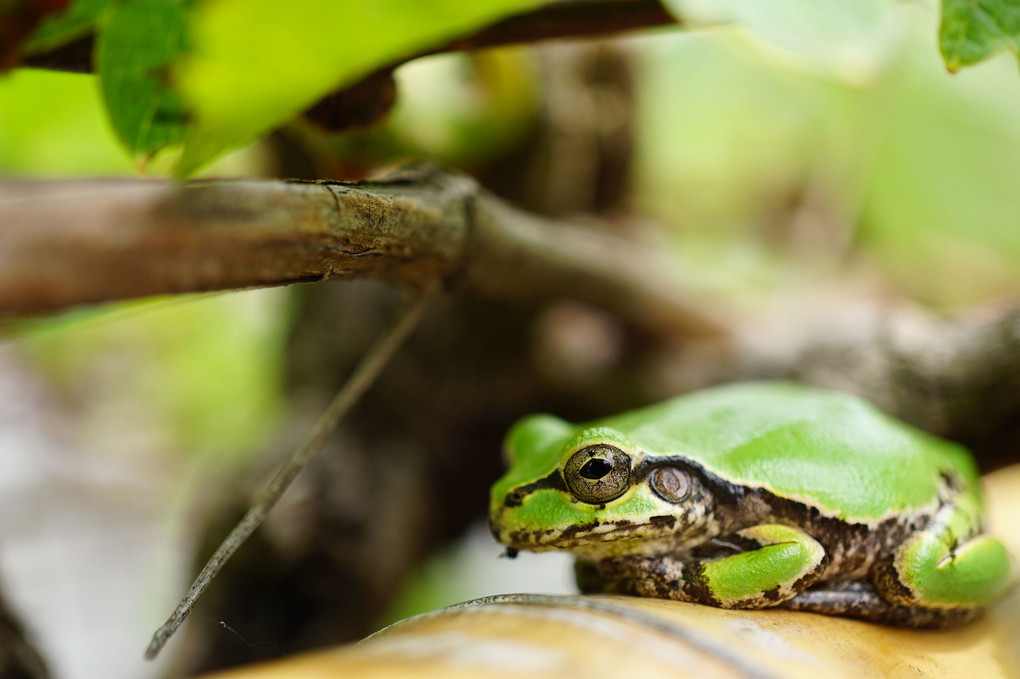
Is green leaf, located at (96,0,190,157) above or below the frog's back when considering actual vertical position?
above

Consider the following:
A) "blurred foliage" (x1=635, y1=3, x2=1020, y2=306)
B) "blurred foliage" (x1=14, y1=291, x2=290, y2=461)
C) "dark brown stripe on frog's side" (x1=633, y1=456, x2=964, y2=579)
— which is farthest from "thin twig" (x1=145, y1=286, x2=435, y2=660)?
"blurred foliage" (x1=635, y1=3, x2=1020, y2=306)

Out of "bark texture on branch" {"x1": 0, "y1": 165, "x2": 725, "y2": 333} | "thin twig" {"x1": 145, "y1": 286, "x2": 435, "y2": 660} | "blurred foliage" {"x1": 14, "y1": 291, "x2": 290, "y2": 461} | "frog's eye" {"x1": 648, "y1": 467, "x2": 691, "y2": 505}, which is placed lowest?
"blurred foliage" {"x1": 14, "y1": 291, "x2": 290, "y2": 461}

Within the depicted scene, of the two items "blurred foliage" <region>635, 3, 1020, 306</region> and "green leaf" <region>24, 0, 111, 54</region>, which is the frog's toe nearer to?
"green leaf" <region>24, 0, 111, 54</region>

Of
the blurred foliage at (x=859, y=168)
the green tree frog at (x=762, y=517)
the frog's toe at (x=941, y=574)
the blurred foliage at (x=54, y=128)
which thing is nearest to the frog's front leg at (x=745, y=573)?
the green tree frog at (x=762, y=517)

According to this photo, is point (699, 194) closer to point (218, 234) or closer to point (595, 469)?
point (595, 469)

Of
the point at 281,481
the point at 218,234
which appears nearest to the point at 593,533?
the point at 281,481

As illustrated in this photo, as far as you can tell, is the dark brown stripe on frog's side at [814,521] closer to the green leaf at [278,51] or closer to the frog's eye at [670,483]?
the frog's eye at [670,483]

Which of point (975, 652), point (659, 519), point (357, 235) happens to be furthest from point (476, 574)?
point (357, 235)
